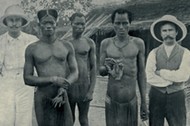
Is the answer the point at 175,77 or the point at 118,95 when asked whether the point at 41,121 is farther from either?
the point at 175,77

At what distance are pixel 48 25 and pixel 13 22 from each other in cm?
106

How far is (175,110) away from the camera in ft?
14.0

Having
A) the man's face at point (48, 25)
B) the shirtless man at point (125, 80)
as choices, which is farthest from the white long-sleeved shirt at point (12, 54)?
the shirtless man at point (125, 80)

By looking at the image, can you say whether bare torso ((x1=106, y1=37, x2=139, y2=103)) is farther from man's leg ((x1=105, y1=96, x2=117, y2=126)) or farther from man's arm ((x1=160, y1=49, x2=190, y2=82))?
man's arm ((x1=160, y1=49, x2=190, y2=82))

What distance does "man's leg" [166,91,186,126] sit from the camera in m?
4.25

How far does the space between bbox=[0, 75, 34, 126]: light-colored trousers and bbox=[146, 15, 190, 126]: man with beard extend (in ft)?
4.30

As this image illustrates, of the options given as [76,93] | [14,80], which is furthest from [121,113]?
[14,80]

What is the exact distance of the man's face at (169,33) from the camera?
4438mm

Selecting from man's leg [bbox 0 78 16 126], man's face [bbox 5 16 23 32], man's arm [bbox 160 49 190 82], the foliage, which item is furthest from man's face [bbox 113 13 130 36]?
the foliage

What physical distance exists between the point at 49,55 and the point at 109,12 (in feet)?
10.7

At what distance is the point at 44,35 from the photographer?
12.7 feet

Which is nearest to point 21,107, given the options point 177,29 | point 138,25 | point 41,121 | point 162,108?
point 41,121

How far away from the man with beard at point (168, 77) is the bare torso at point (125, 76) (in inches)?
13.4

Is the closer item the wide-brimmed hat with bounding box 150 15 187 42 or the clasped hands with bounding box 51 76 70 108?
the clasped hands with bounding box 51 76 70 108
